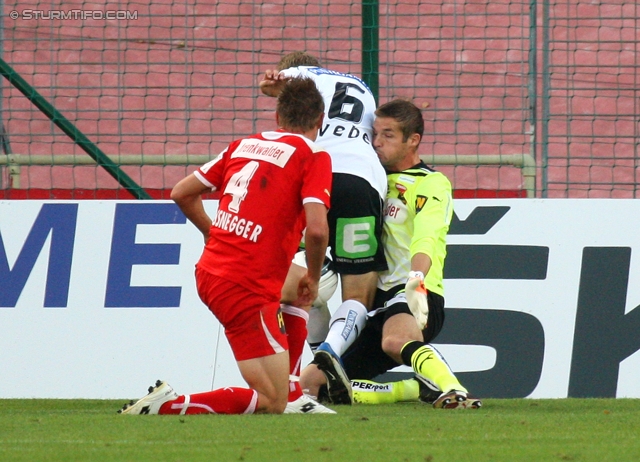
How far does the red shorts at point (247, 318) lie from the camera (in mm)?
4055

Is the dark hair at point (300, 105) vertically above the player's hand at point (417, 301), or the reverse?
the dark hair at point (300, 105)

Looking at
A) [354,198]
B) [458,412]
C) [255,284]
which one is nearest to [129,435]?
[255,284]

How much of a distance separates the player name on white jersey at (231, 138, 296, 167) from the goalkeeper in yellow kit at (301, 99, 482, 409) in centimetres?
85

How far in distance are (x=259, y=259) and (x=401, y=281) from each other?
1188 mm

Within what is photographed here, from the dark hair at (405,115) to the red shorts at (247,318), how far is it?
1.35m

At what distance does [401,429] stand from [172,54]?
492 cm

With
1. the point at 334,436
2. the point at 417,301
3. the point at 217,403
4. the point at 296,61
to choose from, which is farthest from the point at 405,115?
the point at 334,436

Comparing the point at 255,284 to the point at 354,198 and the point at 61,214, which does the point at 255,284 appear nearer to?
the point at 354,198

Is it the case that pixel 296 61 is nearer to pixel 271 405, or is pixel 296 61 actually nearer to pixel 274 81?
pixel 274 81

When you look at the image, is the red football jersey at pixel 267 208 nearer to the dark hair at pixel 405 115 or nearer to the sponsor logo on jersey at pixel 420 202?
the sponsor logo on jersey at pixel 420 202

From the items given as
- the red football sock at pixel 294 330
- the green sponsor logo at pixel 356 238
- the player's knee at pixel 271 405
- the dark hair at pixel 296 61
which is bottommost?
the player's knee at pixel 271 405

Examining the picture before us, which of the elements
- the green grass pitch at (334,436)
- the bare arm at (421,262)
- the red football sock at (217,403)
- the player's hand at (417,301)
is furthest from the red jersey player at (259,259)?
the bare arm at (421,262)

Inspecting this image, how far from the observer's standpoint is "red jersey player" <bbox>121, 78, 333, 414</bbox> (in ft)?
13.3

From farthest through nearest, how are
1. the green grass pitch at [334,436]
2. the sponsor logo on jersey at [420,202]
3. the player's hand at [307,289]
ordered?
1. the sponsor logo on jersey at [420,202]
2. the player's hand at [307,289]
3. the green grass pitch at [334,436]
